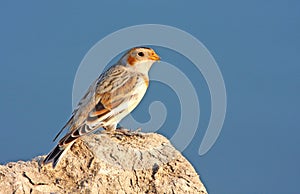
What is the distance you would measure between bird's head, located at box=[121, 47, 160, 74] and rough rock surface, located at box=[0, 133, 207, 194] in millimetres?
2000

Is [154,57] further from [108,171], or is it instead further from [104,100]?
[108,171]

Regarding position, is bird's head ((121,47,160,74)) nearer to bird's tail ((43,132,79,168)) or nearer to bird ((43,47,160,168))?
bird ((43,47,160,168))

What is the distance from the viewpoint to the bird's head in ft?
36.1

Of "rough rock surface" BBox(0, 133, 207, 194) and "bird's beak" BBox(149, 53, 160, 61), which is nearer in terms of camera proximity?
"rough rock surface" BBox(0, 133, 207, 194)

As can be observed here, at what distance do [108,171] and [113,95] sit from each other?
6.56 feet

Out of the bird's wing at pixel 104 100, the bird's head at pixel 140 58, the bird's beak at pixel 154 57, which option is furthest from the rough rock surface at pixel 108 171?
the bird's beak at pixel 154 57

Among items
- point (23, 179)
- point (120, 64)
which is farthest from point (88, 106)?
point (23, 179)

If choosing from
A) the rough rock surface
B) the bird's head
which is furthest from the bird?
the rough rock surface

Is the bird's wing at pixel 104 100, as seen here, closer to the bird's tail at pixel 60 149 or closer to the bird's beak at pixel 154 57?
the bird's tail at pixel 60 149

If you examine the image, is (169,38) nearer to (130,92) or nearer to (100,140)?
(130,92)

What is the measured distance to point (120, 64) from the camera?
11.1 meters

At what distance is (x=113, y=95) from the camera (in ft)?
33.6

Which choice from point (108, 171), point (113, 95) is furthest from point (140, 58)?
point (108, 171)

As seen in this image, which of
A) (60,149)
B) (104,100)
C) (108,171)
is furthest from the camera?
(104,100)
